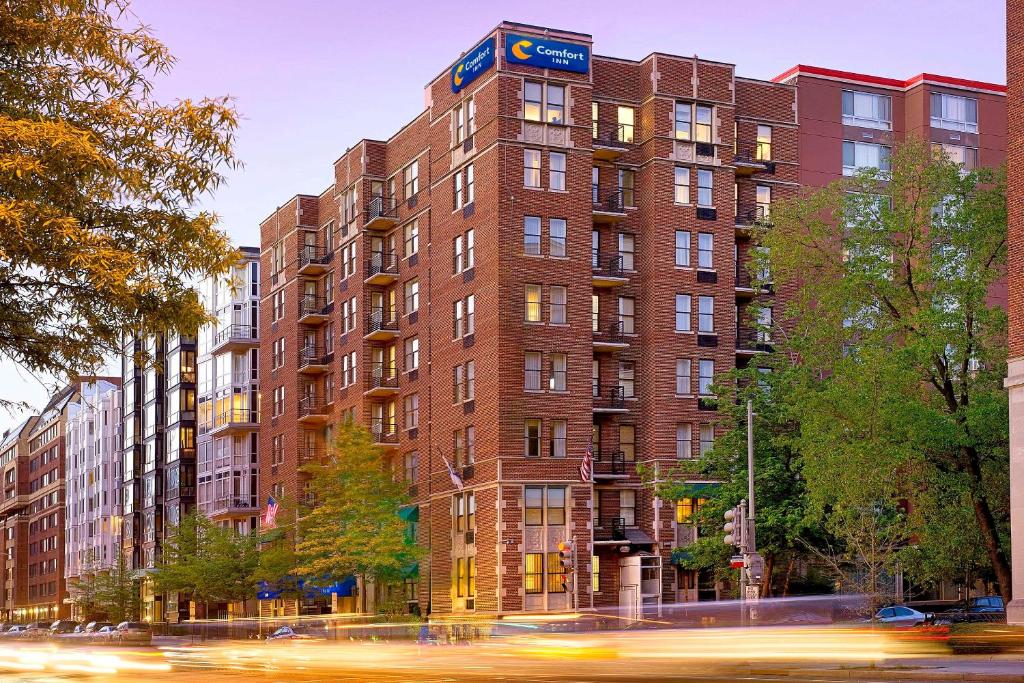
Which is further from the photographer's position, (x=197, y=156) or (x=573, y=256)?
(x=573, y=256)

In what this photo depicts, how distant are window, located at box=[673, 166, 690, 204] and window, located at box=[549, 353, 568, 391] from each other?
10.5 m

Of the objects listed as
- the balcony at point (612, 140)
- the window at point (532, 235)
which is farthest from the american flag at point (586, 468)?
the balcony at point (612, 140)

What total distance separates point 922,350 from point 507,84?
28.9 meters

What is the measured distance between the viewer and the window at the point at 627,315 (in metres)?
78.6

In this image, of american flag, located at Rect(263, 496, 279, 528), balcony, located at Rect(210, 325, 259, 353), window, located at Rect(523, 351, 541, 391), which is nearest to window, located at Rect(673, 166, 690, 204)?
window, located at Rect(523, 351, 541, 391)

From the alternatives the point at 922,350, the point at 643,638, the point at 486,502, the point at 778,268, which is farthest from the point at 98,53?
the point at 486,502

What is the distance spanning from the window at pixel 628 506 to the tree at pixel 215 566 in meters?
24.0

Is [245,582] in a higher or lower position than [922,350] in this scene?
lower

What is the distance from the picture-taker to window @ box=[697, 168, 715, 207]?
79000mm

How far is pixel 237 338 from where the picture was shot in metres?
110

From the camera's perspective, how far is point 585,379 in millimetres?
75125

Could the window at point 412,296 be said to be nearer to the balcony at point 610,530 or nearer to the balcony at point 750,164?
the balcony at point 610,530

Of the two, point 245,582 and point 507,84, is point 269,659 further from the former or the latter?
point 245,582

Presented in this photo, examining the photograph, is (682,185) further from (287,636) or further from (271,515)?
(271,515)
